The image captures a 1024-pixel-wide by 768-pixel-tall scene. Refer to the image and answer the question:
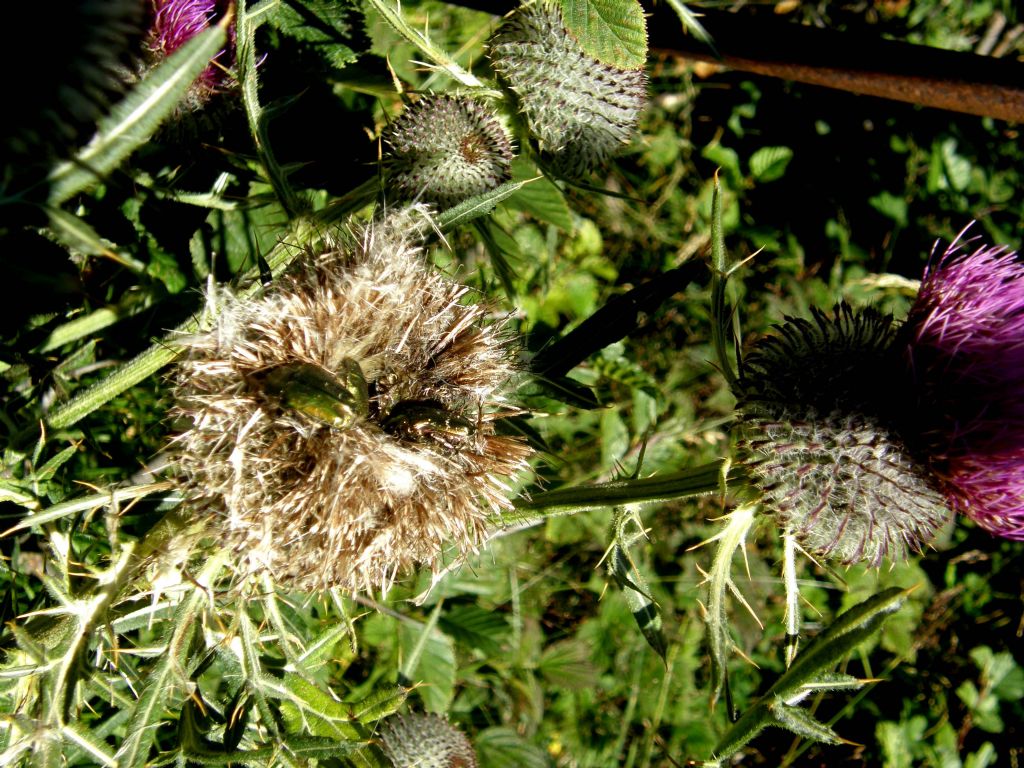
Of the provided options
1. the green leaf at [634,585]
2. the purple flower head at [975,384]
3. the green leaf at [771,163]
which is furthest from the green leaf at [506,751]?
the green leaf at [771,163]

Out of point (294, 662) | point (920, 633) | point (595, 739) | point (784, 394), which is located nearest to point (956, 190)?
point (920, 633)

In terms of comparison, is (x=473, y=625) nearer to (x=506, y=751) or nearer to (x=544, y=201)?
(x=506, y=751)

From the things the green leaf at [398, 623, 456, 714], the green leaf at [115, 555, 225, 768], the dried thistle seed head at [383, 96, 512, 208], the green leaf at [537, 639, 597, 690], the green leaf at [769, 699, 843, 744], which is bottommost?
the green leaf at [537, 639, 597, 690]

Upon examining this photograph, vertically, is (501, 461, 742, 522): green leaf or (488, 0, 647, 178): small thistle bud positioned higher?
(488, 0, 647, 178): small thistle bud

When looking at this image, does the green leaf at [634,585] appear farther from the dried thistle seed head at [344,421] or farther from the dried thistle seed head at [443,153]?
the dried thistle seed head at [443,153]

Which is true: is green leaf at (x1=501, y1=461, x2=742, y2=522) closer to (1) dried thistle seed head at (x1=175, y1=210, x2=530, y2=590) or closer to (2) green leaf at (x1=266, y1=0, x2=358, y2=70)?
(1) dried thistle seed head at (x1=175, y1=210, x2=530, y2=590)

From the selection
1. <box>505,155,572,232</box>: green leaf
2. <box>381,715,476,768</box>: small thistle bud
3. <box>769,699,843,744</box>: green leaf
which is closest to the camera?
<box>769,699,843,744</box>: green leaf

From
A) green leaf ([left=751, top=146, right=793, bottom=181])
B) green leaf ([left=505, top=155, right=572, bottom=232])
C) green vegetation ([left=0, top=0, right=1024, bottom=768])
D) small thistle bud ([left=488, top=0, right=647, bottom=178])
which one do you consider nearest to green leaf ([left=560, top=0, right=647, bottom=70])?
green vegetation ([left=0, top=0, right=1024, bottom=768])
